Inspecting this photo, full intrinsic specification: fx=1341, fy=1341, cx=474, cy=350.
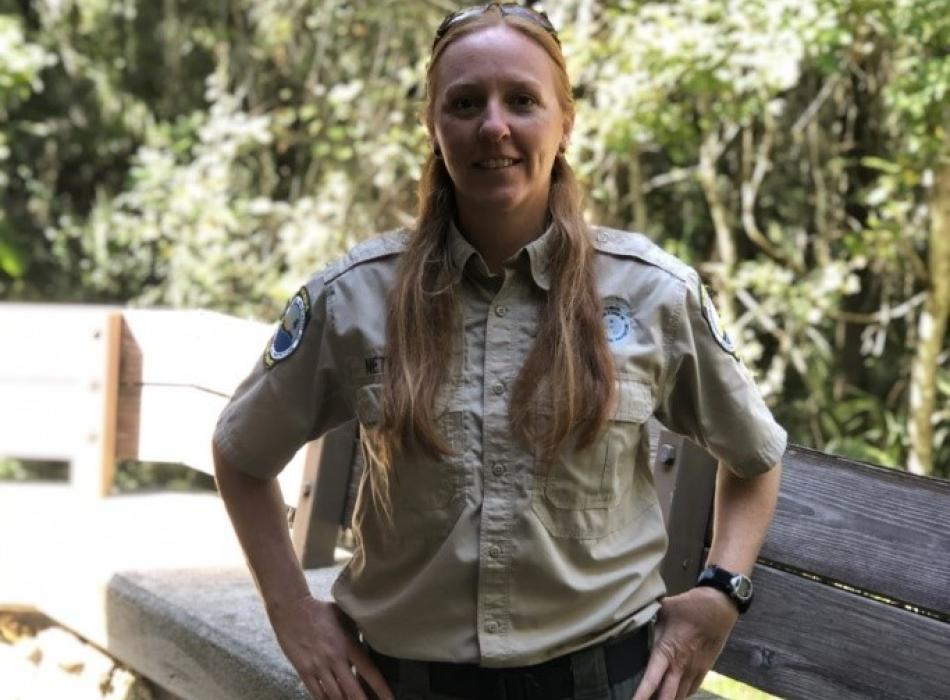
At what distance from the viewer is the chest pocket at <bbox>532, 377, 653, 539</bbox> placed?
68.7 inches

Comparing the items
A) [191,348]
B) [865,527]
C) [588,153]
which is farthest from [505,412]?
[588,153]

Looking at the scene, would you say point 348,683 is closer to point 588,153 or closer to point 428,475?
point 428,475

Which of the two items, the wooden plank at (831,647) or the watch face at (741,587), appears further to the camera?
the wooden plank at (831,647)

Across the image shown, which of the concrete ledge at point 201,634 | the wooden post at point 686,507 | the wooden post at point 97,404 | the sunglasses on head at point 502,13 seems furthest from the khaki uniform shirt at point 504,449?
the wooden post at point 97,404

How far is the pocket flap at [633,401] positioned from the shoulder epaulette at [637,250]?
0.16 m

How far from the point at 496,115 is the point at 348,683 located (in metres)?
0.81

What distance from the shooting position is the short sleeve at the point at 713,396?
5.99ft

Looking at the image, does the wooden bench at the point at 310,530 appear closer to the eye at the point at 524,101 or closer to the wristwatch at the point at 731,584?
the wristwatch at the point at 731,584

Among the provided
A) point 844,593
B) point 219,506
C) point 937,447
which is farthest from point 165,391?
point 937,447

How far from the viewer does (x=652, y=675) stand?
1.81 m

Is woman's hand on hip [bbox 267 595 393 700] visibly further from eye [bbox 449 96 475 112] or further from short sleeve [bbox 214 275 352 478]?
eye [bbox 449 96 475 112]

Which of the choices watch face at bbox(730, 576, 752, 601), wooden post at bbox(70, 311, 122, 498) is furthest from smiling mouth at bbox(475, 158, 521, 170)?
wooden post at bbox(70, 311, 122, 498)

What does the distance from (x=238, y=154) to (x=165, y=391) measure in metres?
4.92

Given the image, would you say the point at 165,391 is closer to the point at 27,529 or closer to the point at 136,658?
the point at 27,529
